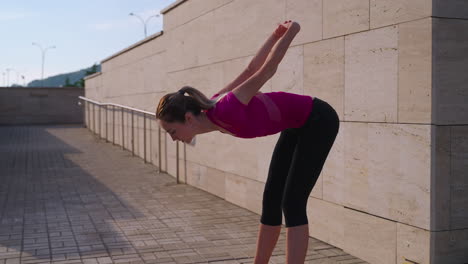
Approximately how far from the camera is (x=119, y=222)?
5.97 metres

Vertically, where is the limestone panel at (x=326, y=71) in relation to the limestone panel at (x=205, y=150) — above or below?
above

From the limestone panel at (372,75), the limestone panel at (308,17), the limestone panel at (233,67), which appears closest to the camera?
the limestone panel at (372,75)

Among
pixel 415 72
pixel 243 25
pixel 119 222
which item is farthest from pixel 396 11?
pixel 119 222

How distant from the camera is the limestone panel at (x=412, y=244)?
3.76 metres

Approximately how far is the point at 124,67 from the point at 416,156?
448 inches

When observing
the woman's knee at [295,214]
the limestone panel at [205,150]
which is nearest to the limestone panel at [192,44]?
the limestone panel at [205,150]

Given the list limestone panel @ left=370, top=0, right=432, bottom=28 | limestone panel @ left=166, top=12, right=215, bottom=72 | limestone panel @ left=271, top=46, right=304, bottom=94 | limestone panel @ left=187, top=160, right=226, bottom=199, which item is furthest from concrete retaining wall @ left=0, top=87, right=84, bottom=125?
limestone panel @ left=370, top=0, right=432, bottom=28

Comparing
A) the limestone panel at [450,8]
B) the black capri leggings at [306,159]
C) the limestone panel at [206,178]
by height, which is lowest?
the limestone panel at [206,178]

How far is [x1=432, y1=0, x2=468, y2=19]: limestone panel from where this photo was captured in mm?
3717

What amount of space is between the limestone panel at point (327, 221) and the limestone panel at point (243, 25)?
196 centimetres

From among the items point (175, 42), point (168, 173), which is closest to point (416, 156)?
point (175, 42)

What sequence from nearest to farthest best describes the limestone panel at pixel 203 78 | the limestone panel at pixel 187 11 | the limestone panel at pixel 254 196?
the limestone panel at pixel 254 196 < the limestone panel at pixel 203 78 < the limestone panel at pixel 187 11

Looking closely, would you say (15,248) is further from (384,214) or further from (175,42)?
(175,42)

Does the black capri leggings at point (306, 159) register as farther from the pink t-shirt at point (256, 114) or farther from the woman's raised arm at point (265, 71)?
the woman's raised arm at point (265, 71)
